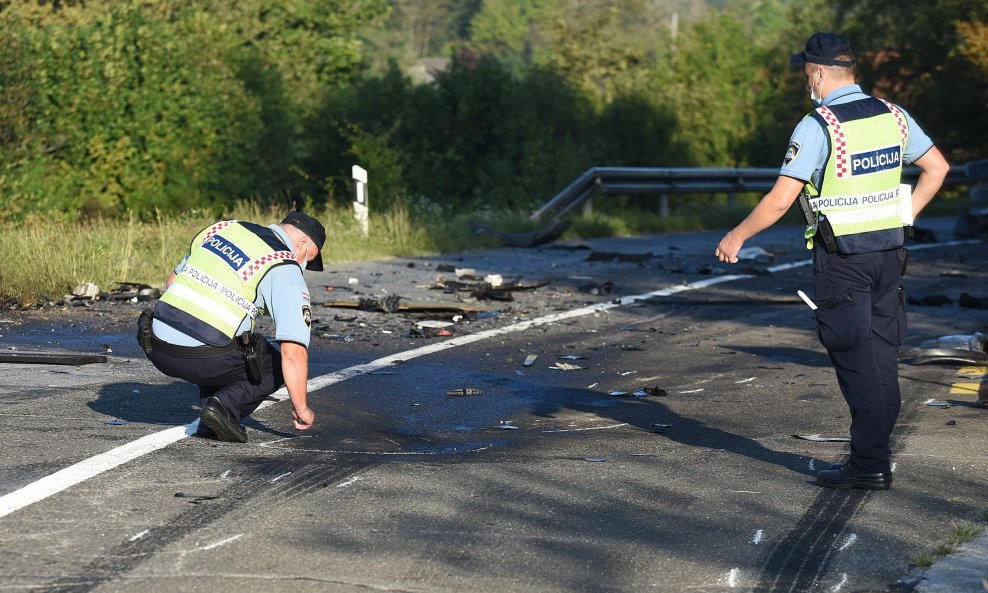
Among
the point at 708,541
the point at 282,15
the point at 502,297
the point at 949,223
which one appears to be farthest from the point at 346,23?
the point at 708,541

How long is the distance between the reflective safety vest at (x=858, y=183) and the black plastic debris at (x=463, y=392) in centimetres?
292

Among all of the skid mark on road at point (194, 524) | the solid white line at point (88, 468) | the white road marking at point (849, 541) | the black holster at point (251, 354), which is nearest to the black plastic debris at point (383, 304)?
the solid white line at point (88, 468)

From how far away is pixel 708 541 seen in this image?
509cm

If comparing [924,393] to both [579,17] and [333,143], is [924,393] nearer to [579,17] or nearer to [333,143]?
[333,143]

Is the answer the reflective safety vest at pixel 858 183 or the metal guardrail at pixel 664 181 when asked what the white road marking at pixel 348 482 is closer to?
the reflective safety vest at pixel 858 183

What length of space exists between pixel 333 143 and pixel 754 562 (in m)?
21.8

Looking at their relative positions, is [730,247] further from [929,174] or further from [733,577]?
[733,577]

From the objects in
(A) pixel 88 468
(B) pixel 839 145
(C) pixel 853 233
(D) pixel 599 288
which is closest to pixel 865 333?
(C) pixel 853 233

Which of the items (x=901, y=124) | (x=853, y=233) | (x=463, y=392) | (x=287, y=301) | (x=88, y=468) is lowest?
(x=463, y=392)

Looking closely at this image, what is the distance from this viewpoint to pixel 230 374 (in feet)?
21.5

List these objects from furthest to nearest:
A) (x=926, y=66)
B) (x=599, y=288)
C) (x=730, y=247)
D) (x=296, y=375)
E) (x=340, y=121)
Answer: (x=926, y=66), (x=340, y=121), (x=599, y=288), (x=296, y=375), (x=730, y=247)

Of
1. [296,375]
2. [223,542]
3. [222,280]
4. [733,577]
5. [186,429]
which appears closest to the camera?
[733,577]

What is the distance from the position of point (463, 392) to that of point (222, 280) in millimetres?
2394

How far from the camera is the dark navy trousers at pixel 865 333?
595 centimetres
